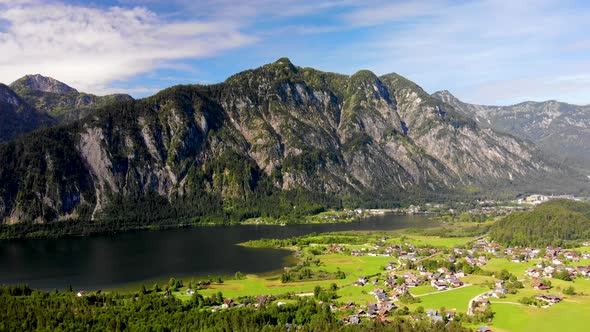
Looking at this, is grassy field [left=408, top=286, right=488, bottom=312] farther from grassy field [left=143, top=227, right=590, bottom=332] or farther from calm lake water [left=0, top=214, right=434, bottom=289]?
calm lake water [left=0, top=214, right=434, bottom=289]

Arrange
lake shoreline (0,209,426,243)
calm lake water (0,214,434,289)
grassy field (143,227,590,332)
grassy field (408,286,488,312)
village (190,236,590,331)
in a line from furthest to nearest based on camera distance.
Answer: lake shoreline (0,209,426,243) < calm lake water (0,214,434,289) < grassy field (408,286,488,312) < village (190,236,590,331) < grassy field (143,227,590,332)

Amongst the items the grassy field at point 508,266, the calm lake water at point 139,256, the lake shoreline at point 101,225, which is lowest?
the grassy field at point 508,266

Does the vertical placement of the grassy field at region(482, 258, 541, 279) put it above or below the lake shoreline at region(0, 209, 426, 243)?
below

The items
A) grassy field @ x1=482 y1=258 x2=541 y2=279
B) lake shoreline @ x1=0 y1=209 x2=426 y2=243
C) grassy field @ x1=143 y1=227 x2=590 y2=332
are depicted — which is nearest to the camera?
grassy field @ x1=143 y1=227 x2=590 y2=332

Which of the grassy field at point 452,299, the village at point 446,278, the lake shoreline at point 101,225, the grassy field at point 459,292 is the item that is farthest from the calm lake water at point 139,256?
the grassy field at point 452,299

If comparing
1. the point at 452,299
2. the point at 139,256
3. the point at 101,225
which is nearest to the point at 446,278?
the point at 452,299

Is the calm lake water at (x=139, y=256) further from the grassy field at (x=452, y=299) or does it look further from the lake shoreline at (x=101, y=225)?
the grassy field at (x=452, y=299)

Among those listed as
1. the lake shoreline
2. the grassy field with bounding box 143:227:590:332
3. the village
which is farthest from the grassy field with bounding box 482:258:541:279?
the lake shoreline

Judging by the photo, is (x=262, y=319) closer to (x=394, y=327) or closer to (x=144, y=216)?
(x=394, y=327)

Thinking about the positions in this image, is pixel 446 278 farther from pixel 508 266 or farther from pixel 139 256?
pixel 139 256
